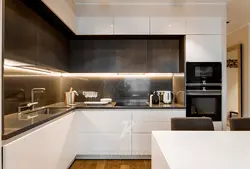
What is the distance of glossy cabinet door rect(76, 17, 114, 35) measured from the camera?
13.1ft

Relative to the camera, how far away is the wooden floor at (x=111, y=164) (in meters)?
3.60

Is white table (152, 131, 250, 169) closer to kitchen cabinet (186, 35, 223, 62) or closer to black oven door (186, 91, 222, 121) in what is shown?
black oven door (186, 91, 222, 121)

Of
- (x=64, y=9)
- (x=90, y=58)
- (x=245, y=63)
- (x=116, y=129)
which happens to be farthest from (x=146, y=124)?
(x=245, y=63)

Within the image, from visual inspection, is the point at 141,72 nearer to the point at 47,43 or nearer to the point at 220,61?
the point at 220,61

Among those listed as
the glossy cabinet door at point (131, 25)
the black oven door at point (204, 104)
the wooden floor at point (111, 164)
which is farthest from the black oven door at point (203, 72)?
the wooden floor at point (111, 164)

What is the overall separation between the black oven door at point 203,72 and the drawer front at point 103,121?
115cm

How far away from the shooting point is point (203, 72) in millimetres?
3916

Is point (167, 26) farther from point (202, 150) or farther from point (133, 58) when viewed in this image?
point (202, 150)

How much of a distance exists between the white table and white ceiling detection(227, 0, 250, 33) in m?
2.53

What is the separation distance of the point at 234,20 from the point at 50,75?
11.8 feet

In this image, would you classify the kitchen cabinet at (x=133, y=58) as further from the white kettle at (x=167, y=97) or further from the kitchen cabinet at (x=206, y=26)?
the kitchen cabinet at (x=206, y=26)

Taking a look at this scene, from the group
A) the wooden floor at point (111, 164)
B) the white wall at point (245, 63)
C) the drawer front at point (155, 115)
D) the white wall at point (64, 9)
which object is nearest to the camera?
the white wall at point (64, 9)

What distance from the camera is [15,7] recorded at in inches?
88.2

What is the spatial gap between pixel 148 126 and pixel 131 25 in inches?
64.1
